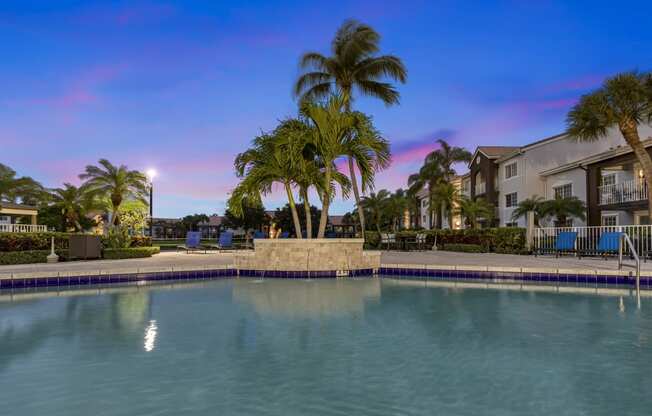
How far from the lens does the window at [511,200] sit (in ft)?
109

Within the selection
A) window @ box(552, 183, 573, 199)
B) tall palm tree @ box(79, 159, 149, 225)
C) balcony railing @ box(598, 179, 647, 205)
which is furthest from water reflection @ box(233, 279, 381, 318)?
window @ box(552, 183, 573, 199)

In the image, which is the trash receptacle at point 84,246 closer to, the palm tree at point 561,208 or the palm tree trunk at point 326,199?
the palm tree trunk at point 326,199

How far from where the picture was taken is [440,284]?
10.7 meters

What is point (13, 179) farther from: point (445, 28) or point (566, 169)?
point (566, 169)

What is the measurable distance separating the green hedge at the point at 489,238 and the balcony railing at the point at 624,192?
8104 millimetres

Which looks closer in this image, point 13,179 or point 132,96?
point 132,96

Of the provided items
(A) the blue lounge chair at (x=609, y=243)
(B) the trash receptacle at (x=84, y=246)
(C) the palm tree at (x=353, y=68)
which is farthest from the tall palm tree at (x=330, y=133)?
(C) the palm tree at (x=353, y=68)

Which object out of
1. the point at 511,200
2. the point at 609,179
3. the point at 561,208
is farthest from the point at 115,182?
the point at 609,179

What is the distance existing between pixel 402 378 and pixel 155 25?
19.2 meters

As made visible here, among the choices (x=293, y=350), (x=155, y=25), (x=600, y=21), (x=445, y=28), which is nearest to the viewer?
(x=293, y=350)

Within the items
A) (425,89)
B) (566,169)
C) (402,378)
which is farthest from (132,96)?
(566,169)

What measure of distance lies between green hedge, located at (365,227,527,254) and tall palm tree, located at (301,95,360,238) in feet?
35.1

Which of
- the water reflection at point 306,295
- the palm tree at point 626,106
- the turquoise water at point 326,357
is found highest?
the palm tree at point 626,106

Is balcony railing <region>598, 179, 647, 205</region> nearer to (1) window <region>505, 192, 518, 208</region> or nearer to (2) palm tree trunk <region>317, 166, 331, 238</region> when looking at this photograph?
(1) window <region>505, 192, 518, 208</region>
